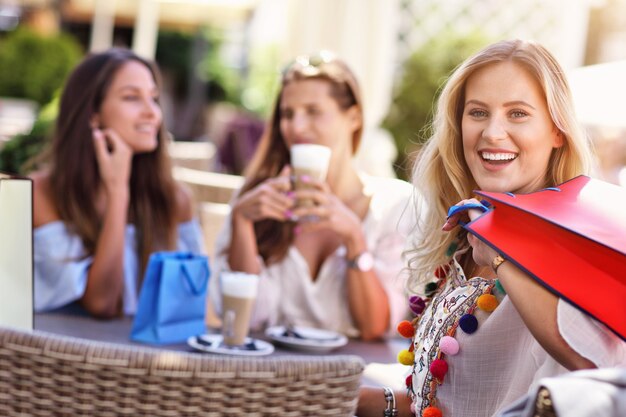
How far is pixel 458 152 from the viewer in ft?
5.63

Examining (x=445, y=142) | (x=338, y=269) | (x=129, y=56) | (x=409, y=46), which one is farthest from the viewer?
(x=409, y=46)

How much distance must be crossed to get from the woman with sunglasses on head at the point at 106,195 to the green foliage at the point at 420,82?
4.98 metres

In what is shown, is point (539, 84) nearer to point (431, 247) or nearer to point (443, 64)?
point (431, 247)

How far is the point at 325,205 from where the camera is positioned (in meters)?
2.49

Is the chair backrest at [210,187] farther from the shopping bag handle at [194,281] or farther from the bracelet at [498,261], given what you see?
the bracelet at [498,261]

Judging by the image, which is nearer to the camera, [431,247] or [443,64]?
[431,247]

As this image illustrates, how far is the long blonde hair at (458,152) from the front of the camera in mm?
1549

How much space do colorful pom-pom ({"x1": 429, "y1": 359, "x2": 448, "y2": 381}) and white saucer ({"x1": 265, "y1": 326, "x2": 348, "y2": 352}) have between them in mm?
780

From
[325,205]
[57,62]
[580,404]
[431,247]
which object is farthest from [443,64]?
[57,62]

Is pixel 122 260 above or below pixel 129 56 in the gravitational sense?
below

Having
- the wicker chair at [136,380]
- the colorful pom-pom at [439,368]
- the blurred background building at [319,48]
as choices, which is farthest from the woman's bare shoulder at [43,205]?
the wicker chair at [136,380]

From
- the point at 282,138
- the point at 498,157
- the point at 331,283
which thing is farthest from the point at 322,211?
the point at 498,157

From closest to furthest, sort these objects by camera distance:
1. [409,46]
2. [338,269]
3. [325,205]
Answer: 1. [325,205]
2. [338,269]
3. [409,46]

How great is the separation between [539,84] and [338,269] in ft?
4.31
